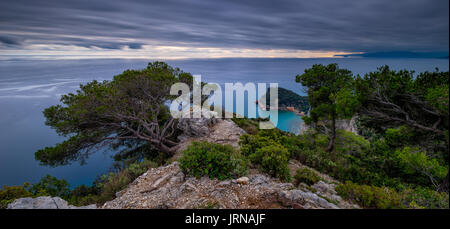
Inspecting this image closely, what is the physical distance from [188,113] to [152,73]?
411cm

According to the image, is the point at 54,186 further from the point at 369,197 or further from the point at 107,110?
the point at 369,197

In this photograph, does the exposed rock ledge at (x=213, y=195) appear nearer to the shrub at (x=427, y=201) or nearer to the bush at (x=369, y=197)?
the bush at (x=369, y=197)

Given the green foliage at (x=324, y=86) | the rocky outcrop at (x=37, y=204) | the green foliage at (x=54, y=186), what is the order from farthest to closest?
the green foliage at (x=324, y=86) < the green foliage at (x=54, y=186) < the rocky outcrop at (x=37, y=204)

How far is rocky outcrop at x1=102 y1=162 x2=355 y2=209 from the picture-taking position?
189 inches

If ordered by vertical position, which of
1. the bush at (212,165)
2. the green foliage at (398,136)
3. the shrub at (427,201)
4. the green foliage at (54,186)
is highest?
the green foliage at (398,136)

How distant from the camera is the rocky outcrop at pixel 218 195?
4812 mm

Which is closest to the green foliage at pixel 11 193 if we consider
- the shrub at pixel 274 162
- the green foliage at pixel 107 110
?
the green foliage at pixel 107 110

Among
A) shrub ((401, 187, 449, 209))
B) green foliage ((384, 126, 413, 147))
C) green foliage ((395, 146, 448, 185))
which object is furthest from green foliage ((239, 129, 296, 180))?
green foliage ((395, 146, 448, 185))

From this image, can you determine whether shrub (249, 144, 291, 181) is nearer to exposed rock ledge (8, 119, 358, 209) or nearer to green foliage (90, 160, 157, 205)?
exposed rock ledge (8, 119, 358, 209)

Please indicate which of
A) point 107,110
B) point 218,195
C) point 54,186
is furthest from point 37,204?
point 107,110

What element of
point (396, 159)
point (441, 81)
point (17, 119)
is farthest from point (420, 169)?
point (17, 119)

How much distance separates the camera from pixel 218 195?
518cm
